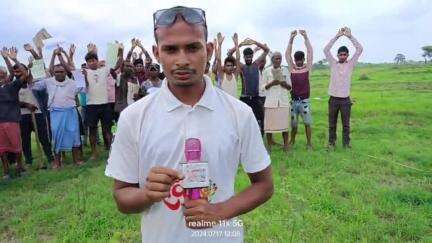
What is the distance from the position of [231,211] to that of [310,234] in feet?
10.5

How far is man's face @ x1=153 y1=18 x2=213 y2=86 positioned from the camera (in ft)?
5.72

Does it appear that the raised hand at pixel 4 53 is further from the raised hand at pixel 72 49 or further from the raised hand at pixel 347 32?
the raised hand at pixel 347 32

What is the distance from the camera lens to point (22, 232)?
5.20 m

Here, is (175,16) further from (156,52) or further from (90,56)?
(90,56)

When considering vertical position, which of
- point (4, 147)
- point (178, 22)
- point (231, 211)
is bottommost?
point (4, 147)

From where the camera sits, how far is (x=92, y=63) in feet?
27.9

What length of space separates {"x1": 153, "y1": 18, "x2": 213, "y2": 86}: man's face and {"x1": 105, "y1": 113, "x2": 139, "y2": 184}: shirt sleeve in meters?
0.24

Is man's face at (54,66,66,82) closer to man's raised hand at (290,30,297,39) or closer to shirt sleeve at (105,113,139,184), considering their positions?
man's raised hand at (290,30,297,39)

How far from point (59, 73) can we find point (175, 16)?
6.70 meters

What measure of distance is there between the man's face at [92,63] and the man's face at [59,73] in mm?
580

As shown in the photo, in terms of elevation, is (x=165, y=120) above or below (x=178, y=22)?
below

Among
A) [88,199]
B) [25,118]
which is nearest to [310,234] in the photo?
[88,199]

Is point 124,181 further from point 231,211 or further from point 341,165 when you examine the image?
point 341,165

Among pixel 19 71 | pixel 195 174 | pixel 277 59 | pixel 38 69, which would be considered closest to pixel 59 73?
pixel 38 69
